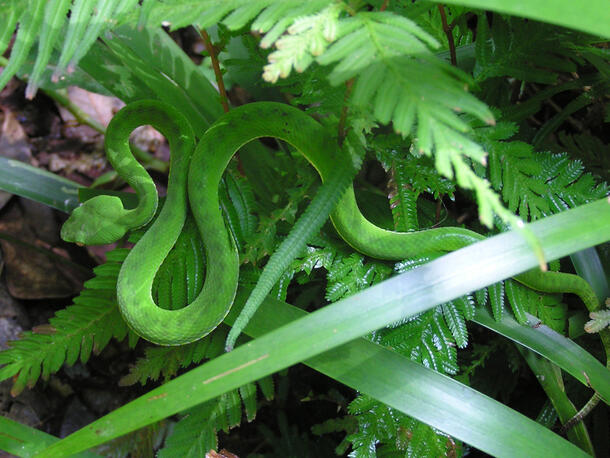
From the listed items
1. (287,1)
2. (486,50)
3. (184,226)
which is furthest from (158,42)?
(486,50)

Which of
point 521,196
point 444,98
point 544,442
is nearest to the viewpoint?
Result: point 444,98

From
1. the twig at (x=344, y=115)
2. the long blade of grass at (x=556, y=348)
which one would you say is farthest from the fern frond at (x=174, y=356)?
the long blade of grass at (x=556, y=348)

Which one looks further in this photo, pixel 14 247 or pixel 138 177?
pixel 14 247

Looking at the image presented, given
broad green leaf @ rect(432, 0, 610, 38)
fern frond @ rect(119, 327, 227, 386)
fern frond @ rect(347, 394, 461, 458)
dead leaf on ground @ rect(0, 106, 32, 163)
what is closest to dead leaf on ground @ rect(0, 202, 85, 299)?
dead leaf on ground @ rect(0, 106, 32, 163)

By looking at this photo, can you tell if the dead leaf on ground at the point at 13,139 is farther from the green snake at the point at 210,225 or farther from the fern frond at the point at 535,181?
the fern frond at the point at 535,181

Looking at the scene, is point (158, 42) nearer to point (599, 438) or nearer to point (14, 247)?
point (14, 247)

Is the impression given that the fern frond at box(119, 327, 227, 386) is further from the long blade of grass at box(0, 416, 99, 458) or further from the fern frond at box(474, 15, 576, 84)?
the fern frond at box(474, 15, 576, 84)

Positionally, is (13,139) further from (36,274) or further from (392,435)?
(392,435)
